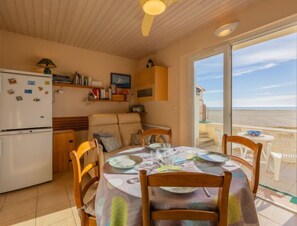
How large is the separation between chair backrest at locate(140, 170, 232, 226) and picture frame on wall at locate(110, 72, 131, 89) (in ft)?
11.3

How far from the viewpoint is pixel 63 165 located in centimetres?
305

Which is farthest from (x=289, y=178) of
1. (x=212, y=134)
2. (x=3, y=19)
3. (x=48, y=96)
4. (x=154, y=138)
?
(x=3, y=19)

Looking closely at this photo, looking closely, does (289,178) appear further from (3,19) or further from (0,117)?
(3,19)

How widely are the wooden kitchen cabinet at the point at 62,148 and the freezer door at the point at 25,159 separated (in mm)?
354

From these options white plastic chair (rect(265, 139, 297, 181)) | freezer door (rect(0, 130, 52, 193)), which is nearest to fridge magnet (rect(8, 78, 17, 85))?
freezer door (rect(0, 130, 52, 193))

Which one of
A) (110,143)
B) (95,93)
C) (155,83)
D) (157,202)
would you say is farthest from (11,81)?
(157,202)

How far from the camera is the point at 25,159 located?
2.38 metres

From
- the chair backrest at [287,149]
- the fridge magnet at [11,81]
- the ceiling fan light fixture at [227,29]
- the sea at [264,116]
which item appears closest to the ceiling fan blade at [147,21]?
the ceiling fan light fixture at [227,29]

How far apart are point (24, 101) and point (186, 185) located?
2.63 metres

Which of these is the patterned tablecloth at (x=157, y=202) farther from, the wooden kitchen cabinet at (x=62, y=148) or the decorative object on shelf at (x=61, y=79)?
the decorative object on shelf at (x=61, y=79)

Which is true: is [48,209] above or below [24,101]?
below

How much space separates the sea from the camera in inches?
106

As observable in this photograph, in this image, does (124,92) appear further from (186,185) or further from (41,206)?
(186,185)

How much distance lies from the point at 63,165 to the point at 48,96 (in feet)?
4.49
